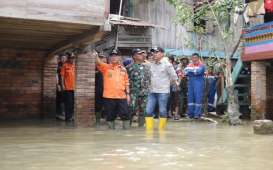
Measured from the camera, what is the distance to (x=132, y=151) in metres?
6.07

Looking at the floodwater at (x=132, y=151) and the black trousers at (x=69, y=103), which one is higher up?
the black trousers at (x=69, y=103)

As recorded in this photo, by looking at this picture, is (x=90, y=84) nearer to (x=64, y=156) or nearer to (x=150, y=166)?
(x=64, y=156)

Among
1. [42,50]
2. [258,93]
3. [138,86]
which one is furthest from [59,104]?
[258,93]

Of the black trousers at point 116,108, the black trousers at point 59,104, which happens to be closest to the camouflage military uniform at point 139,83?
the black trousers at point 116,108

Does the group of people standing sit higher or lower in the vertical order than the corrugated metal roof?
lower

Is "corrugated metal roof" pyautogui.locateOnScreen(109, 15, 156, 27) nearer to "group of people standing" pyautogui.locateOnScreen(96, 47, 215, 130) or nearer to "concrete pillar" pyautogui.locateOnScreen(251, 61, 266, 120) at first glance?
"concrete pillar" pyautogui.locateOnScreen(251, 61, 266, 120)

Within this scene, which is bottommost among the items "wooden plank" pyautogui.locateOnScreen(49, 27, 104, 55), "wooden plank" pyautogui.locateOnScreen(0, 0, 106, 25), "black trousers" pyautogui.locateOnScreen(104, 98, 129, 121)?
"black trousers" pyautogui.locateOnScreen(104, 98, 129, 121)

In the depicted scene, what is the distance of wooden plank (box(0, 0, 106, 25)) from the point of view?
7.89 metres

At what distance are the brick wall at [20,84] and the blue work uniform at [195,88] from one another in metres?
4.14

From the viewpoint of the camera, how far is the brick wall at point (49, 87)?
13023mm

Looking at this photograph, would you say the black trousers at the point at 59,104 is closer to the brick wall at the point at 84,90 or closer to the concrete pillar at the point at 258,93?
the brick wall at the point at 84,90

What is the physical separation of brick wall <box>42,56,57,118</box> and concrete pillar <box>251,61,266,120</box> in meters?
5.47

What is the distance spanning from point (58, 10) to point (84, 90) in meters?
2.46

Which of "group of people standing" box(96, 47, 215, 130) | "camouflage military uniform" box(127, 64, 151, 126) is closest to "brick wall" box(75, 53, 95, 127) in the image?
"group of people standing" box(96, 47, 215, 130)
